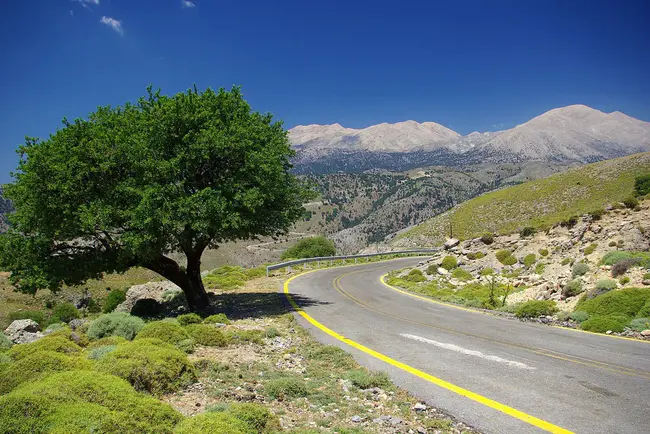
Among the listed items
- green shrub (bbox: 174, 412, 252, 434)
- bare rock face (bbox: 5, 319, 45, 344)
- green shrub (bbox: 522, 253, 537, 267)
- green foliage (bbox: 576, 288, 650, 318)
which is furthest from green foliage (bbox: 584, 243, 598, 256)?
bare rock face (bbox: 5, 319, 45, 344)

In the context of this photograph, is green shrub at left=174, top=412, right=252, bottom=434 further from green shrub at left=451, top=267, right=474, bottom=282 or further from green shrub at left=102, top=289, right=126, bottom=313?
green shrub at left=102, top=289, right=126, bottom=313

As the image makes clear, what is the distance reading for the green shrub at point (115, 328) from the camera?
1104cm

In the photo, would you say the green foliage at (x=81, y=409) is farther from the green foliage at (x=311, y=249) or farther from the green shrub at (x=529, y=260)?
the green foliage at (x=311, y=249)

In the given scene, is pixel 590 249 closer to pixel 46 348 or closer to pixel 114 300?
pixel 46 348

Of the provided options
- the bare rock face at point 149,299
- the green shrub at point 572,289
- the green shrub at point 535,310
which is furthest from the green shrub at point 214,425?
the green shrub at point 572,289

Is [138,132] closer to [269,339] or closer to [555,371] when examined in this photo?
[269,339]

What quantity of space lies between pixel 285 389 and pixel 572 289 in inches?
544

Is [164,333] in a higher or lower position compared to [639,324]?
higher

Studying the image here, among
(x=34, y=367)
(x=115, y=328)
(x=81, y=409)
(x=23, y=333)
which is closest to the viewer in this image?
(x=81, y=409)

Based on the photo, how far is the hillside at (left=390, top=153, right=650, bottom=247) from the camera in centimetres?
8694

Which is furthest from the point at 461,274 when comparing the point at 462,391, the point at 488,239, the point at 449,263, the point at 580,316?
the point at 462,391

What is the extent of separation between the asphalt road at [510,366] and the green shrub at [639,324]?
4.49 ft

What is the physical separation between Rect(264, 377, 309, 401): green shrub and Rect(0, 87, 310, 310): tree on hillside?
7.58 meters

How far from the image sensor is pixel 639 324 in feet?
36.4
